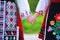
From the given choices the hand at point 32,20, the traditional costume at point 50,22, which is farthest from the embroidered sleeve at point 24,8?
the traditional costume at point 50,22

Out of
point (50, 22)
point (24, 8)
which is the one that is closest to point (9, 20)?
point (24, 8)

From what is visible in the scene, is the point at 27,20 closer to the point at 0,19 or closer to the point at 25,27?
the point at 25,27

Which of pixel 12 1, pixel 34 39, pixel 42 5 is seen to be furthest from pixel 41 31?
pixel 12 1

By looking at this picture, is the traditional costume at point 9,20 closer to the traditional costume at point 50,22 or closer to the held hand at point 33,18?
the held hand at point 33,18

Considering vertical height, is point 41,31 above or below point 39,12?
below

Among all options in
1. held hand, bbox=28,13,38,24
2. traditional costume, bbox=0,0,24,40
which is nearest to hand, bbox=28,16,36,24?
held hand, bbox=28,13,38,24

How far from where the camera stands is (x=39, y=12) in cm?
373

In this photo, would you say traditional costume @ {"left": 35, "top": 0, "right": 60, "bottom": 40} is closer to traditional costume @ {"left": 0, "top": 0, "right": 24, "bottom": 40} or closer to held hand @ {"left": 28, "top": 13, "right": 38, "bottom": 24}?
held hand @ {"left": 28, "top": 13, "right": 38, "bottom": 24}

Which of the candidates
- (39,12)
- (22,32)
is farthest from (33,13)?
(22,32)

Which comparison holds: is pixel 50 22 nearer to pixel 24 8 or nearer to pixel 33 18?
pixel 33 18

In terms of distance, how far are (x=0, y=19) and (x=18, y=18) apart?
26 centimetres

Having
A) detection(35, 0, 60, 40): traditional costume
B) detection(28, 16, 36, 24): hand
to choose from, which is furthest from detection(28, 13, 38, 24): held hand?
detection(35, 0, 60, 40): traditional costume

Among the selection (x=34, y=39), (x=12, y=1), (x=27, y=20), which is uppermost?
(x=12, y=1)

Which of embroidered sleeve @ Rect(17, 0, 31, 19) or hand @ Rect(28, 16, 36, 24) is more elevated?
embroidered sleeve @ Rect(17, 0, 31, 19)
